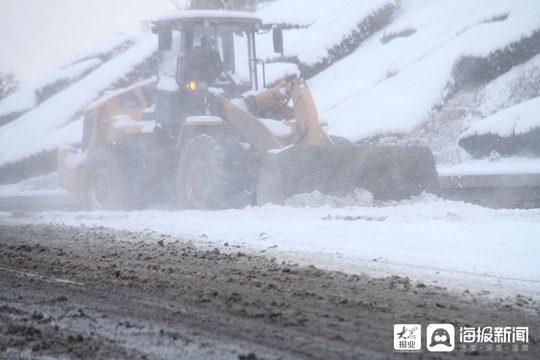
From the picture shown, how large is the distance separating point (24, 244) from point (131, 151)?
646cm

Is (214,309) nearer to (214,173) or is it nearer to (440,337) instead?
(440,337)

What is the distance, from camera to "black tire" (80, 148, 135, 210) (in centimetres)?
1482

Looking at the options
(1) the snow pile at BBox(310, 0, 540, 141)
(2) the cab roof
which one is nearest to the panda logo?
(2) the cab roof

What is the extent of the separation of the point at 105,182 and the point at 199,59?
3.57 metres

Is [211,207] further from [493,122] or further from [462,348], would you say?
[462,348]

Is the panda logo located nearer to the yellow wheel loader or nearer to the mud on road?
the mud on road

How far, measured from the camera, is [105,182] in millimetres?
15672

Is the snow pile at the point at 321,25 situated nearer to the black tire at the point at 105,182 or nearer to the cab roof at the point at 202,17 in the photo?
the black tire at the point at 105,182

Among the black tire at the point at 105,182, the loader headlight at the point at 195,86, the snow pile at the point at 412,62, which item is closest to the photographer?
the loader headlight at the point at 195,86

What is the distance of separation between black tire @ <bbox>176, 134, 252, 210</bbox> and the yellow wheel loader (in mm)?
18

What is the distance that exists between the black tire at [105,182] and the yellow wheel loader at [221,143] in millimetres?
21

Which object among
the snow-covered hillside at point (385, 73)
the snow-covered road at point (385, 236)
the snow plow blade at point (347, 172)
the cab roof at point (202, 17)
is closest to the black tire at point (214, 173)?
the snow plow blade at point (347, 172)

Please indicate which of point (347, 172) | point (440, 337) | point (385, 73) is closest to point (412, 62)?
point (385, 73)

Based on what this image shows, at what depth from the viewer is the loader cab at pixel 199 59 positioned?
44.9ft
